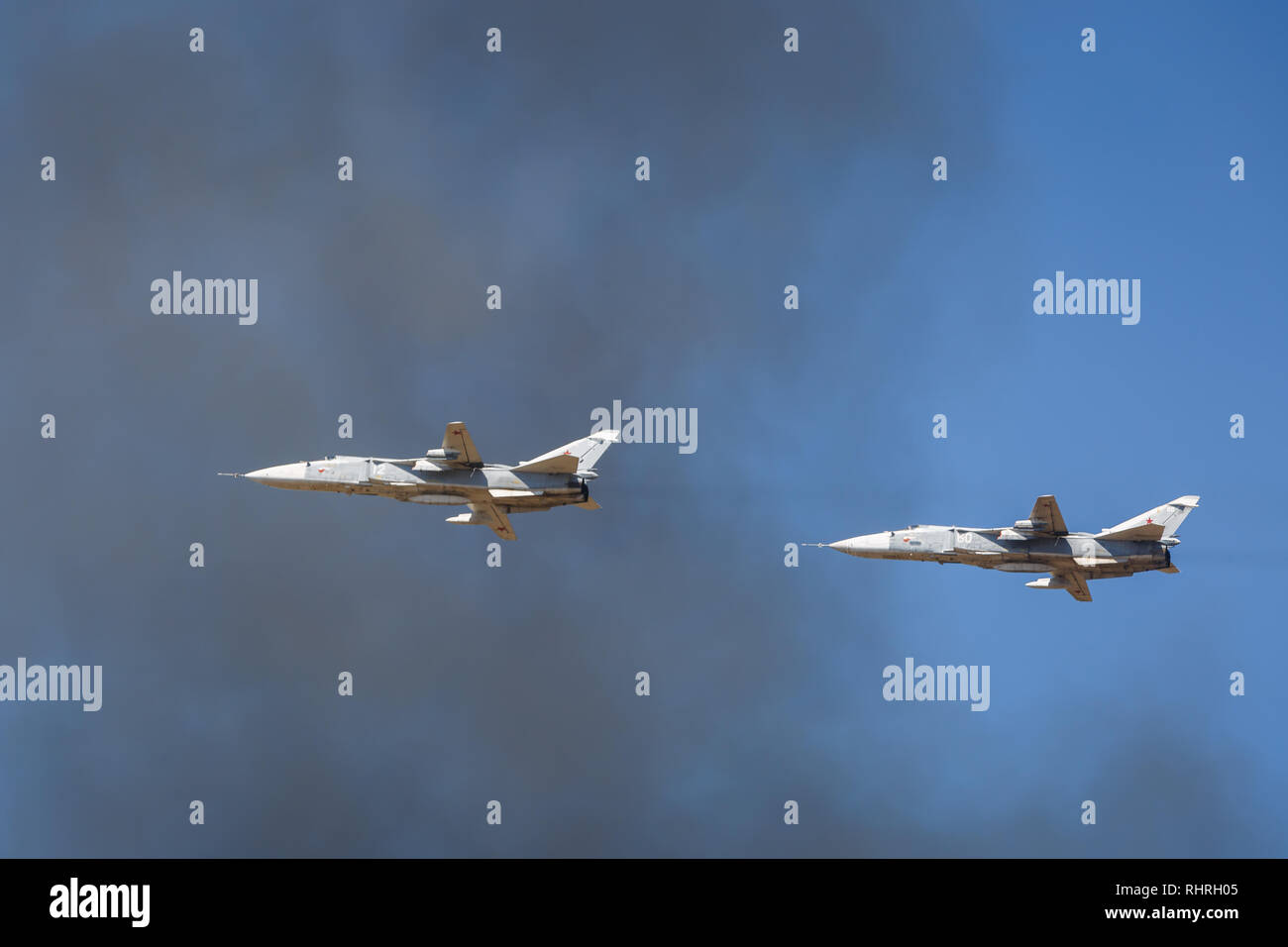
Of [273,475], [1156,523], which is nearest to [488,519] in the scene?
[273,475]

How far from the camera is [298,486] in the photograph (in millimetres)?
88500

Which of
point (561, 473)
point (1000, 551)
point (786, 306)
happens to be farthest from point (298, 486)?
point (1000, 551)

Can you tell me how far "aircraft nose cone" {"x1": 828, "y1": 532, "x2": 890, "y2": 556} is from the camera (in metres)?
91.3

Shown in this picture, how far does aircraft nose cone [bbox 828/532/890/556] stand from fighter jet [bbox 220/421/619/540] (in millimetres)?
15183

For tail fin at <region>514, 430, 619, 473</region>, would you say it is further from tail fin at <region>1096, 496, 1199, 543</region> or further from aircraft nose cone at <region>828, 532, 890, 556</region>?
tail fin at <region>1096, 496, 1199, 543</region>

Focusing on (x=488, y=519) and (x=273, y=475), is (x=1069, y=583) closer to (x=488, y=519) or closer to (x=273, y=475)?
(x=488, y=519)

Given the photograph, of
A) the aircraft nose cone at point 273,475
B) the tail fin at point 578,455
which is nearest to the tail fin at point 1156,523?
the tail fin at point 578,455

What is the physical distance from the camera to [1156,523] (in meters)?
89.6

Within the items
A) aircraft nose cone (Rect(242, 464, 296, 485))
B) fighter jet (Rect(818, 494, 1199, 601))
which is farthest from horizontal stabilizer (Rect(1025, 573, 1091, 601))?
aircraft nose cone (Rect(242, 464, 296, 485))

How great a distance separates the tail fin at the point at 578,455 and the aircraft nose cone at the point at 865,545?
1465 cm

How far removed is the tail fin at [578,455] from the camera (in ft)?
280

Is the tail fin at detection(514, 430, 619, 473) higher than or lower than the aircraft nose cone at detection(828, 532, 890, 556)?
higher

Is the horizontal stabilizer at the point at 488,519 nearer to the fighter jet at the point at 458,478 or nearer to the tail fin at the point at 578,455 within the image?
the fighter jet at the point at 458,478
